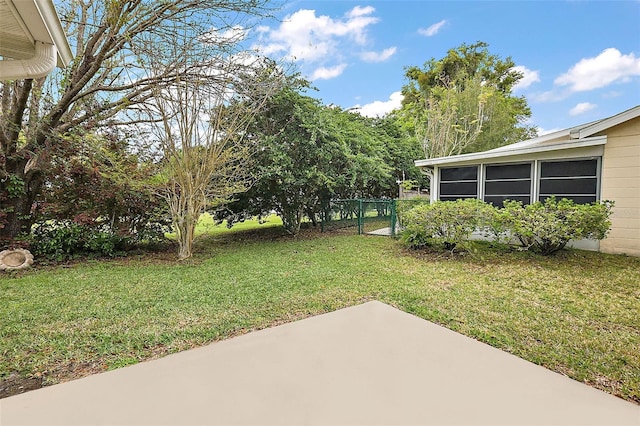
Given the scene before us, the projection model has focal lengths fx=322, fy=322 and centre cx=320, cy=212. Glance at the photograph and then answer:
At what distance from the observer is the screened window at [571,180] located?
6824mm

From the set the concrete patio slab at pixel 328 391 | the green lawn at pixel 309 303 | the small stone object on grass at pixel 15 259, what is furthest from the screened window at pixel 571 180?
the small stone object on grass at pixel 15 259

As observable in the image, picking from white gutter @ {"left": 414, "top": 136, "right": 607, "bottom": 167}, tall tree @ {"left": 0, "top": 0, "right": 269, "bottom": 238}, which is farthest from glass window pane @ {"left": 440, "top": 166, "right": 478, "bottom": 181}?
tall tree @ {"left": 0, "top": 0, "right": 269, "bottom": 238}

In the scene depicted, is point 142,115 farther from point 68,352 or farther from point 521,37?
point 521,37

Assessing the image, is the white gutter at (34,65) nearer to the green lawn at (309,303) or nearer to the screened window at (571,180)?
the green lawn at (309,303)

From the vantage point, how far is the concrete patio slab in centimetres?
192

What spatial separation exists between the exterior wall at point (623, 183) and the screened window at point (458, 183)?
8.25 ft

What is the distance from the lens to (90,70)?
6148 mm

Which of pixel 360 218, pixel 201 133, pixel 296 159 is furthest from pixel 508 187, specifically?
pixel 201 133

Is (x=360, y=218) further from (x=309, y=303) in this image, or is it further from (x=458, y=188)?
(x=309, y=303)

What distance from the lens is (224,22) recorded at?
649 cm

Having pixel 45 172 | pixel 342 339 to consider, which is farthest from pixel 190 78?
pixel 342 339

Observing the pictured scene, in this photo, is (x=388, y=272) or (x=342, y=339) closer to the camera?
(x=342, y=339)

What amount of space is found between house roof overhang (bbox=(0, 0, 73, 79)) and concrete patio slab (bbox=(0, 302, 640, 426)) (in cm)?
224

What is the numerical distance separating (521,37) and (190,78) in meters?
8.79
